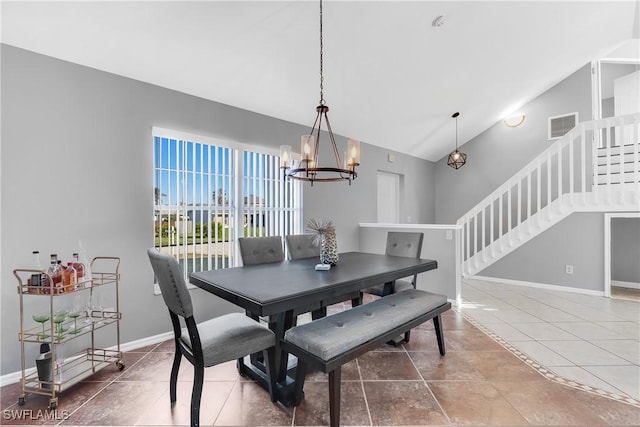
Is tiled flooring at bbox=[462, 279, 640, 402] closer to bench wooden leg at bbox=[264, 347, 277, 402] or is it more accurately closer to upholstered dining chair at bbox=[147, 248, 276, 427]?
bench wooden leg at bbox=[264, 347, 277, 402]

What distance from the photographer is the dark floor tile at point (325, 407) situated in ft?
5.74

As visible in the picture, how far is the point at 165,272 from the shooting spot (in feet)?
5.41

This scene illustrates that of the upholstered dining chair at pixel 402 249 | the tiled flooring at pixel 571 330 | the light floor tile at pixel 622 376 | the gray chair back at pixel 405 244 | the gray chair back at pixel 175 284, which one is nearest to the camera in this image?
the gray chair back at pixel 175 284

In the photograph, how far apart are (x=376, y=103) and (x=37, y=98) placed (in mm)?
3770

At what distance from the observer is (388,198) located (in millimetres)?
6168

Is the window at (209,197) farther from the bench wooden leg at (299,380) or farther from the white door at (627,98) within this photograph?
the white door at (627,98)

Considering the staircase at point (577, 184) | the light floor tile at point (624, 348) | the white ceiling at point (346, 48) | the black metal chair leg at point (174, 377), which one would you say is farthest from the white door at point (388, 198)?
the black metal chair leg at point (174, 377)

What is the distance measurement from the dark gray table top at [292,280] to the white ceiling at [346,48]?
2027mm

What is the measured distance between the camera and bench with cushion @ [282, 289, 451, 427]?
1625mm

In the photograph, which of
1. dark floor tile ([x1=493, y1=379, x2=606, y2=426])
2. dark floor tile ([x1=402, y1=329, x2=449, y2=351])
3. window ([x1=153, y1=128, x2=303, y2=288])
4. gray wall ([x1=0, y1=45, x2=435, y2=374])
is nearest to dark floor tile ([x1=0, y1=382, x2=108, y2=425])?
gray wall ([x1=0, y1=45, x2=435, y2=374])

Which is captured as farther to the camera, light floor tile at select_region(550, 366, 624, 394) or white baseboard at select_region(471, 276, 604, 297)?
white baseboard at select_region(471, 276, 604, 297)

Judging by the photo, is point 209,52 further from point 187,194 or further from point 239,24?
point 187,194

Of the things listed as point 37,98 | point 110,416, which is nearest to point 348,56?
point 37,98

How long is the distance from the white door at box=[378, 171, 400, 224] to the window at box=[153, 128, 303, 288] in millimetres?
2658
